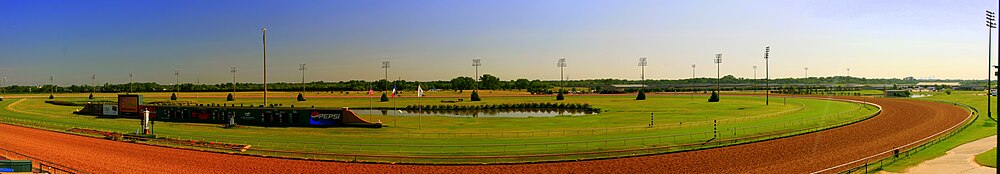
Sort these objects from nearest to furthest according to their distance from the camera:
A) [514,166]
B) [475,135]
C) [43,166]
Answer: [43,166]
[514,166]
[475,135]

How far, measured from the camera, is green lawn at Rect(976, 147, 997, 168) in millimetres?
23073

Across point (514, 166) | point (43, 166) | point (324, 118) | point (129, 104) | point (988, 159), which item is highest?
point (129, 104)

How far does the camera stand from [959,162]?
23.9 metres

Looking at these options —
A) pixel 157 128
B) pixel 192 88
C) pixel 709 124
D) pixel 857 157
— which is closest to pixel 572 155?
pixel 857 157

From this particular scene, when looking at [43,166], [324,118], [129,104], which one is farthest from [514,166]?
[129,104]

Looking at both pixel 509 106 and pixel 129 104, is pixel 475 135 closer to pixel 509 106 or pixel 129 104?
pixel 129 104

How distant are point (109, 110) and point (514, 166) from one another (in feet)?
150

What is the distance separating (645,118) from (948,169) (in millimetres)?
27713

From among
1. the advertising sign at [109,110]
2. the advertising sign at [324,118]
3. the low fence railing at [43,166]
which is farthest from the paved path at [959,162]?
the advertising sign at [109,110]

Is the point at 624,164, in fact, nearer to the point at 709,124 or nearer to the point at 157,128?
the point at 709,124

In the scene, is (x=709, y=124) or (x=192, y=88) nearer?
(x=709, y=124)

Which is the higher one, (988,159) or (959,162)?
(988,159)

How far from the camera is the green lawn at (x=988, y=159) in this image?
2307cm

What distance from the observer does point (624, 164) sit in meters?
25.4
